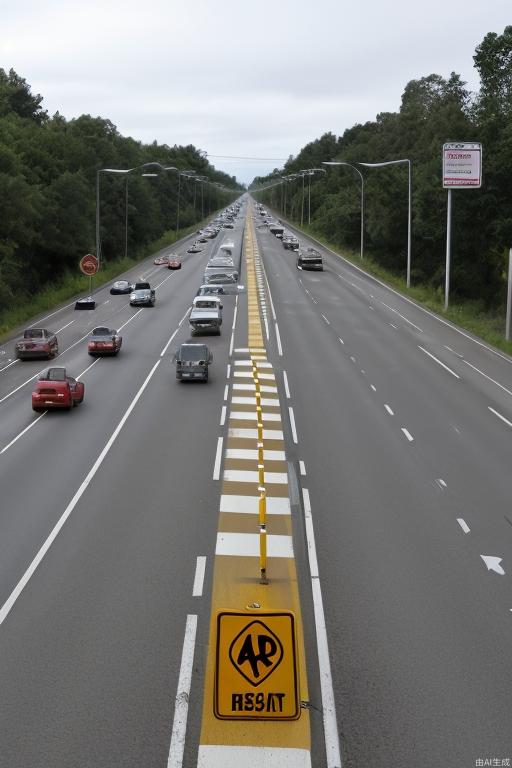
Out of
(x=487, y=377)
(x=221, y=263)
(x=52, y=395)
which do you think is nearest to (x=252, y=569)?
(x=52, y=395)

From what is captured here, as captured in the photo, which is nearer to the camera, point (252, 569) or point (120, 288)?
point (252, 569)

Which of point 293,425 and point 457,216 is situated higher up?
point 457,216

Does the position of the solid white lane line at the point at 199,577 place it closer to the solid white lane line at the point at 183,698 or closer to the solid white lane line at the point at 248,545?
the solid white lane line at the point at 248,545

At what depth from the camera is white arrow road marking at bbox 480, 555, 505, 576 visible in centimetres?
1552

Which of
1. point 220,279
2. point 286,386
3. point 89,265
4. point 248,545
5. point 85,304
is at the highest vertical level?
point 89,265

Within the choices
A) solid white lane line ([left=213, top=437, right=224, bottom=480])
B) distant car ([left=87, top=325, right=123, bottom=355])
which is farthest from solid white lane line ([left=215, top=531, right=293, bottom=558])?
distant car ([left=87, top=325, right=123, bottom=355])

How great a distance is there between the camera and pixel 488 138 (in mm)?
76000

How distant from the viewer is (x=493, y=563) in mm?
15859

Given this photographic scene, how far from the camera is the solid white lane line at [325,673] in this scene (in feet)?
32.6

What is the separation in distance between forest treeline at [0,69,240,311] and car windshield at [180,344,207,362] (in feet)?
65.2

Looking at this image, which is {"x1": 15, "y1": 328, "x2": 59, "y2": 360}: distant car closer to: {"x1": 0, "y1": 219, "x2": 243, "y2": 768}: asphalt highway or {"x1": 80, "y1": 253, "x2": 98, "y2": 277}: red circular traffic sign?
{"x1": 0, "y1": 219, "x2": 243, "y2": 768}: asphalt highway

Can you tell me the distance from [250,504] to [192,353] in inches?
614

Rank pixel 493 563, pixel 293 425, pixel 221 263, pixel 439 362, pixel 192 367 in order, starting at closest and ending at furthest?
pixel 493 563
pixel 293 425
pixel 192 367
pixel 439 362
pixel 221 263

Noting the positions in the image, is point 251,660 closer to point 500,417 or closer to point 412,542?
point 412,542
